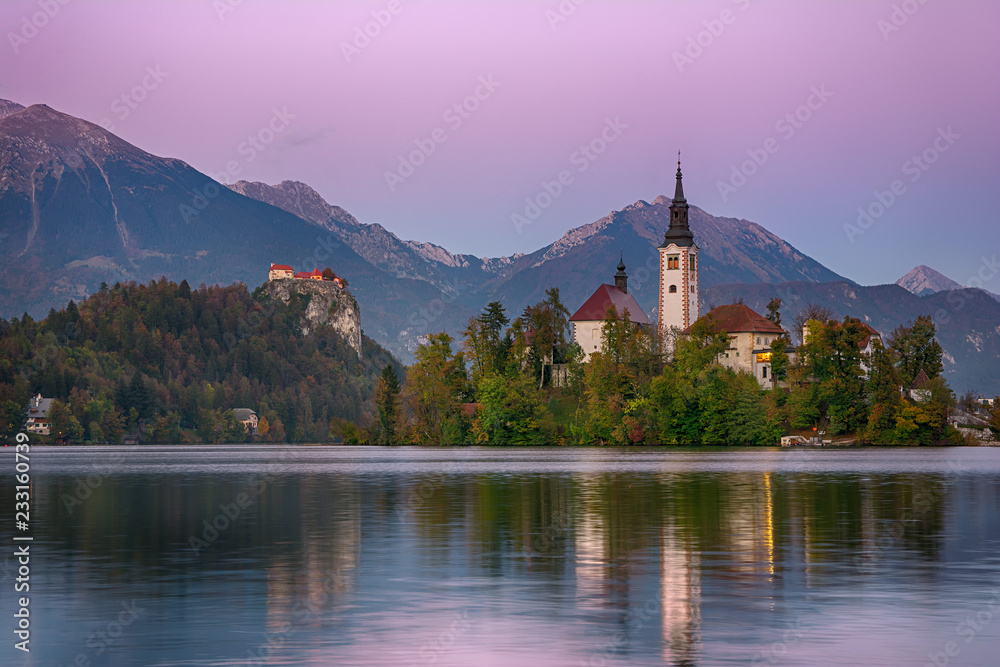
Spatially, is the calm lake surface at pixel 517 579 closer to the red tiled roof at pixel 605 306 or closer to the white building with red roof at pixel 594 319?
the white building with red roof at pixel 594 319

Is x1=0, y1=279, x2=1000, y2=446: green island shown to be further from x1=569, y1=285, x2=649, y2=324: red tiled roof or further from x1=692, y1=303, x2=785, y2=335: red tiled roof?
x1=569, y1=285, x2=649, y2=324: red tiled roof

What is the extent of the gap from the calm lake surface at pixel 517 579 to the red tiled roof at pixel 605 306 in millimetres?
121331

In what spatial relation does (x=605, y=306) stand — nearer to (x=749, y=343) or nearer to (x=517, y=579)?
(x=749, y=343)

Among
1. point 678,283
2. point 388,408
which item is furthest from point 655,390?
point 388,408

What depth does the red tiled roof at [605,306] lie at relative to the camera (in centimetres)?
17512

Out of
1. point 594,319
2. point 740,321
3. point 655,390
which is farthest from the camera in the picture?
point 594,319

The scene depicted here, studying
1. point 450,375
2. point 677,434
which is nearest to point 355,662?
point 677,434

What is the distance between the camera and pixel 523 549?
3175cm

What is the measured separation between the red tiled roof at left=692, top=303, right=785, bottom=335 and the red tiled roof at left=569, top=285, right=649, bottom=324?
16.5 meters

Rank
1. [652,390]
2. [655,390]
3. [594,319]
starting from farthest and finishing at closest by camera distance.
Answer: [594,319]
[652,390]
[655,390]

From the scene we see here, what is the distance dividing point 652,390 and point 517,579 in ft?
392

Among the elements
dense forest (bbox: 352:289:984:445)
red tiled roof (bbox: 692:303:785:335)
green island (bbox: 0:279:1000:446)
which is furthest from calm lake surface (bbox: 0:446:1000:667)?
red tiled roof (bbox: 692:303:785:335)

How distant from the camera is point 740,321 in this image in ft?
518

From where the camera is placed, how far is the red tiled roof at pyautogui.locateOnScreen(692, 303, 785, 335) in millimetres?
156625
